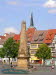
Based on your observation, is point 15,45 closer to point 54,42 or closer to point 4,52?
point 4,52

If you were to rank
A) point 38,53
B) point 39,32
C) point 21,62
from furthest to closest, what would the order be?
1. point 39,32
2. point 38,53
3. point 21,62

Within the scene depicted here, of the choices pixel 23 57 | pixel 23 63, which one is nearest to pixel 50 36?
pixel 23 57

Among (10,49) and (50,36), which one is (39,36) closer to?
(50,36)

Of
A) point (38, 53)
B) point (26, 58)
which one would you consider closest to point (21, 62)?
point (26, 58)

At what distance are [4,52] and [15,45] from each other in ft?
14.5

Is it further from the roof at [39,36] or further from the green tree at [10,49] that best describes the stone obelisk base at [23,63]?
the roof at [39,36]

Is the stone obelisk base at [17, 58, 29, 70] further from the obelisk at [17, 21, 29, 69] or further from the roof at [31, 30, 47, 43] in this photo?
the roof at [31, 30, 47, 43]

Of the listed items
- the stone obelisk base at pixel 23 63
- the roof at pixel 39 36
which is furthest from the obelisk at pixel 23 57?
the roof at pixel 39 36

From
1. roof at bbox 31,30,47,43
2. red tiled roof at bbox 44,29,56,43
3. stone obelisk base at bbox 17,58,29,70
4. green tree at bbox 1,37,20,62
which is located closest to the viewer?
stone obelisk base at bbox 17,58,29,70

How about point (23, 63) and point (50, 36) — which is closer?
point (23, 63)

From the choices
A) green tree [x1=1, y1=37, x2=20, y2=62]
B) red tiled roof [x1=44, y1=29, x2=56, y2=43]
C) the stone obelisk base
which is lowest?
the stone obelisk base

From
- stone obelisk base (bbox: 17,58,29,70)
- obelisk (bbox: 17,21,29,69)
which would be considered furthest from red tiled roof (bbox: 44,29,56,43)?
stone obelisk base (bbox: 17,58,29,70)

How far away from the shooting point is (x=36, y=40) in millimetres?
115062


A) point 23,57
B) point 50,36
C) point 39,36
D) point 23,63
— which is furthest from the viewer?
point 39,36
